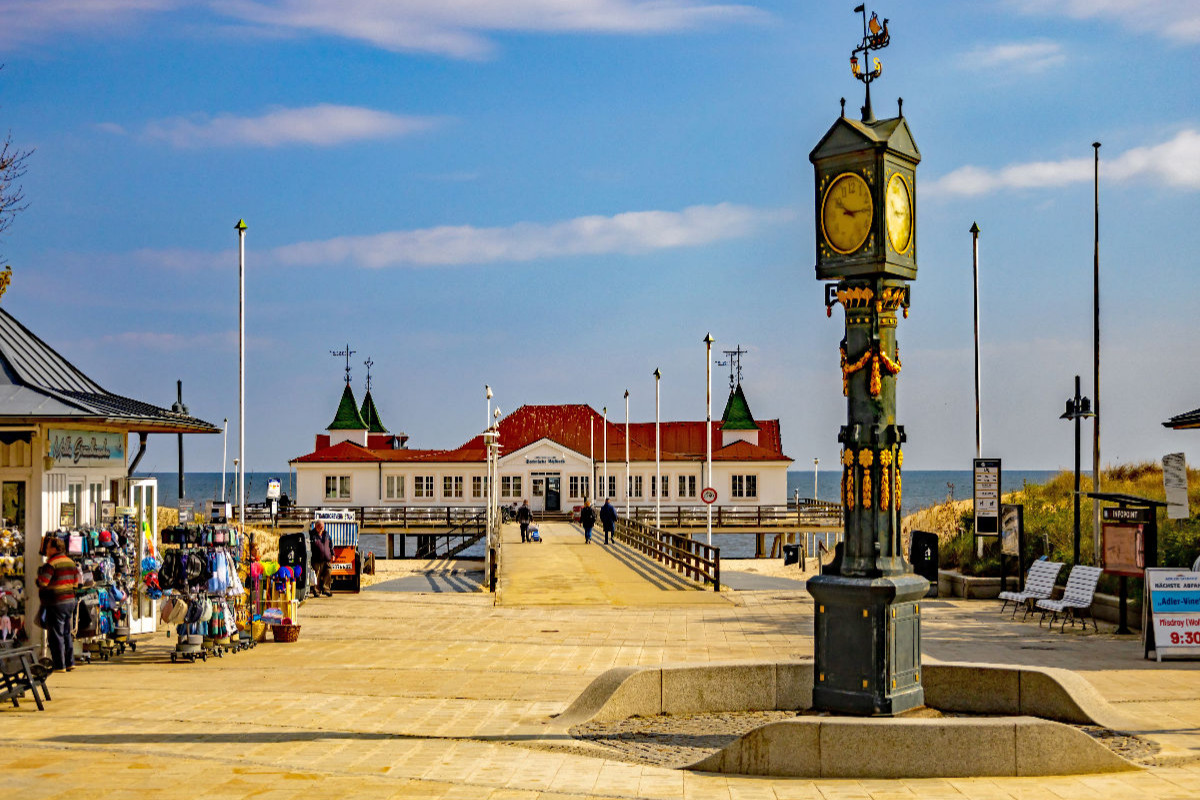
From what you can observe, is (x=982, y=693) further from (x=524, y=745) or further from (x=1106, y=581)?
(x=1106, y=581)

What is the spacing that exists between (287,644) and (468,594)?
931 centimetres

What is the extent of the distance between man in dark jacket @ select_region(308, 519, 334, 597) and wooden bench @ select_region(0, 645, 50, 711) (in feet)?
44.0

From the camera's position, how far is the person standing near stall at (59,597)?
14906mm

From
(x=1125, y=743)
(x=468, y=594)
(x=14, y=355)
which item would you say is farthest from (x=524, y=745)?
(x=468, y=594)

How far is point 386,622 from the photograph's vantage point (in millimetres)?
21000

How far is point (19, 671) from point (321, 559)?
543 inches

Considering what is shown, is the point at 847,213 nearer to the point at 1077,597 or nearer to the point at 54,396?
the point at 54,396

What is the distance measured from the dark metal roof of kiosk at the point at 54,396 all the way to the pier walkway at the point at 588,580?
8550 mm

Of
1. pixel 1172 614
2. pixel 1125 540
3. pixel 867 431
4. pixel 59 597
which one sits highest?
pixel 867 431

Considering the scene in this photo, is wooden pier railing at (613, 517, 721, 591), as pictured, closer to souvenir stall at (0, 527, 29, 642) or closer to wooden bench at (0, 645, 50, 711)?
souvenir stall at (0, 527, 29, 642)

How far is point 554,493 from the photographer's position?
224ft

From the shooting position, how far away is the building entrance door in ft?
223

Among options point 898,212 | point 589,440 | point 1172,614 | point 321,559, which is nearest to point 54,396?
point 321,559

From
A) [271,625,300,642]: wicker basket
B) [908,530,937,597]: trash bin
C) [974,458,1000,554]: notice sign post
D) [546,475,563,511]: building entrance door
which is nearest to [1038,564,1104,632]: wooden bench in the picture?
[974,458,1000,554]: notice sign post
